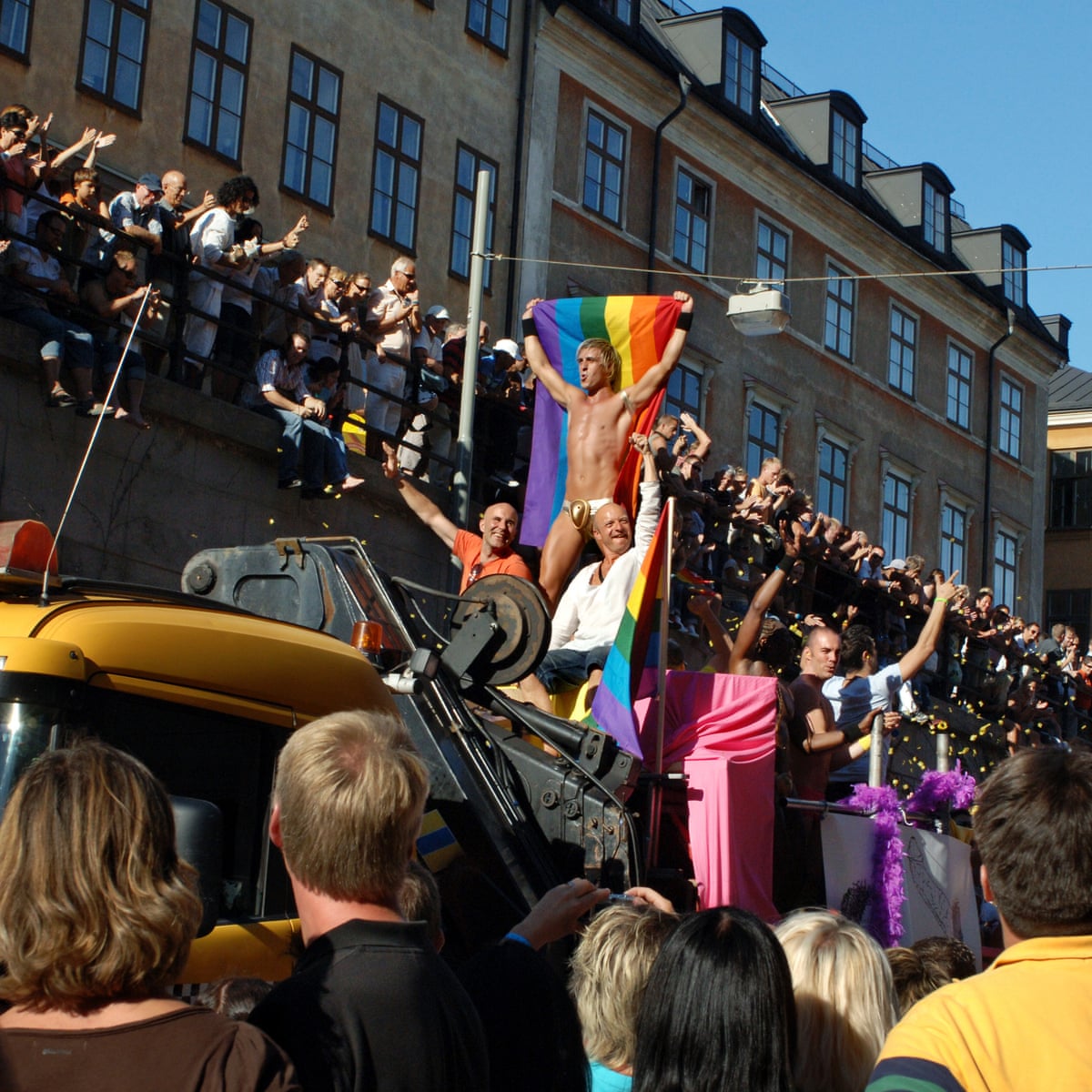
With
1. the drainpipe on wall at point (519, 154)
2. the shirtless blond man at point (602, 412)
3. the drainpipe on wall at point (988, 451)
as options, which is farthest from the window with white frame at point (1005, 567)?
the shirtless blond man at point (602, 412)

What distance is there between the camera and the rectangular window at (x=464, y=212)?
21.7m

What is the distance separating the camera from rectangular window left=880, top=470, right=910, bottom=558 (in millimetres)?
33125

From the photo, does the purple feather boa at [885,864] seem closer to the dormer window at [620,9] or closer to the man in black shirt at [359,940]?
the man in black shirt at [359,940]

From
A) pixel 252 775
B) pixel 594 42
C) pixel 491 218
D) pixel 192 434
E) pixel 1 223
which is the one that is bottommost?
pixel 252 775

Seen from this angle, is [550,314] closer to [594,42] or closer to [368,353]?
[368,353]

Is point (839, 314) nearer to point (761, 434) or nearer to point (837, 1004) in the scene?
point (761, 434)

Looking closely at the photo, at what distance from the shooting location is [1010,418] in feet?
124

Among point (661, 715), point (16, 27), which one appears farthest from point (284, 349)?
point (661, 715)

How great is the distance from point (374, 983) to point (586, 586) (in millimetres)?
7292

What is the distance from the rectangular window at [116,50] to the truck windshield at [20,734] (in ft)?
44.6

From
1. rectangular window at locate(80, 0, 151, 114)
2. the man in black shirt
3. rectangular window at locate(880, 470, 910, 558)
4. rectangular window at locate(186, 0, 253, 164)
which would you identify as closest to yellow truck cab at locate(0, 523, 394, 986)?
the man in black shirt

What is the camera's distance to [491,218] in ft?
72.1

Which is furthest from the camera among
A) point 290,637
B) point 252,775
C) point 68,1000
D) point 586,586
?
point 586,586

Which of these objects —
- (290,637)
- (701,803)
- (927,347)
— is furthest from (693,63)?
(290,637)
